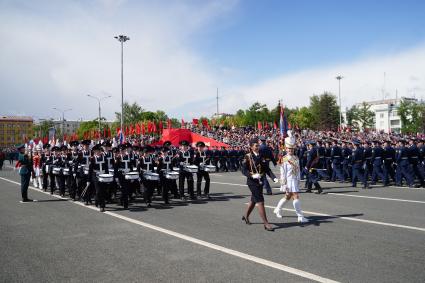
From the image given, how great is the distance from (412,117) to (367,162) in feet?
240

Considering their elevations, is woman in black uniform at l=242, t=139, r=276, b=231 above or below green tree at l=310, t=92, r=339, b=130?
below

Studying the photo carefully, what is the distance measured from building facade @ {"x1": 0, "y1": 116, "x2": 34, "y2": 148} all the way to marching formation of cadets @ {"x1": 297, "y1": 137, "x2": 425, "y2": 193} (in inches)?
6712

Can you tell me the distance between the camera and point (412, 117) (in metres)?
80.5

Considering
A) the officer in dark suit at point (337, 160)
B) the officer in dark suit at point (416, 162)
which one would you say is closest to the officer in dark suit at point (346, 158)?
the officer in dark suit at point (337, 160)

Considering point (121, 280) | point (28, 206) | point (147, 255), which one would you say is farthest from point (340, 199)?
point (28, 206)

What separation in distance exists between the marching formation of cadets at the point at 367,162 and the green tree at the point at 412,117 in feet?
199

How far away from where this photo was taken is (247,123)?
93000 mm

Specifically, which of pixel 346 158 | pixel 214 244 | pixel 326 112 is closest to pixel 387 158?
pixel 346 158

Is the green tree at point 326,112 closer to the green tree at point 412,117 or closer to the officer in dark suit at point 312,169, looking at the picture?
the green tree at point 412,117

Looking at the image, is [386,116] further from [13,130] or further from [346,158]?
[13,130]

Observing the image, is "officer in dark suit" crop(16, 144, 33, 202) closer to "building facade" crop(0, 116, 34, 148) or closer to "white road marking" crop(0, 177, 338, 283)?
"white road marking" crop(0, 177, 338, 283)

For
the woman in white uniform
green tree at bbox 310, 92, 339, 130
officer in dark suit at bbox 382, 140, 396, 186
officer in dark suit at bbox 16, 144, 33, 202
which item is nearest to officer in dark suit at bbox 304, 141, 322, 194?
officer in dark suit at bbox 382, 140, 396, 186

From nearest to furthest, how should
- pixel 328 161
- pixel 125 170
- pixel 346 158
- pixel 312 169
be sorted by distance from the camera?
pixel 125 170, pixel 312 169, pixel 346 158, pixel 328 161

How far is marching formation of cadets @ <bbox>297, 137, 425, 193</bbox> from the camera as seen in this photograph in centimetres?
1625
